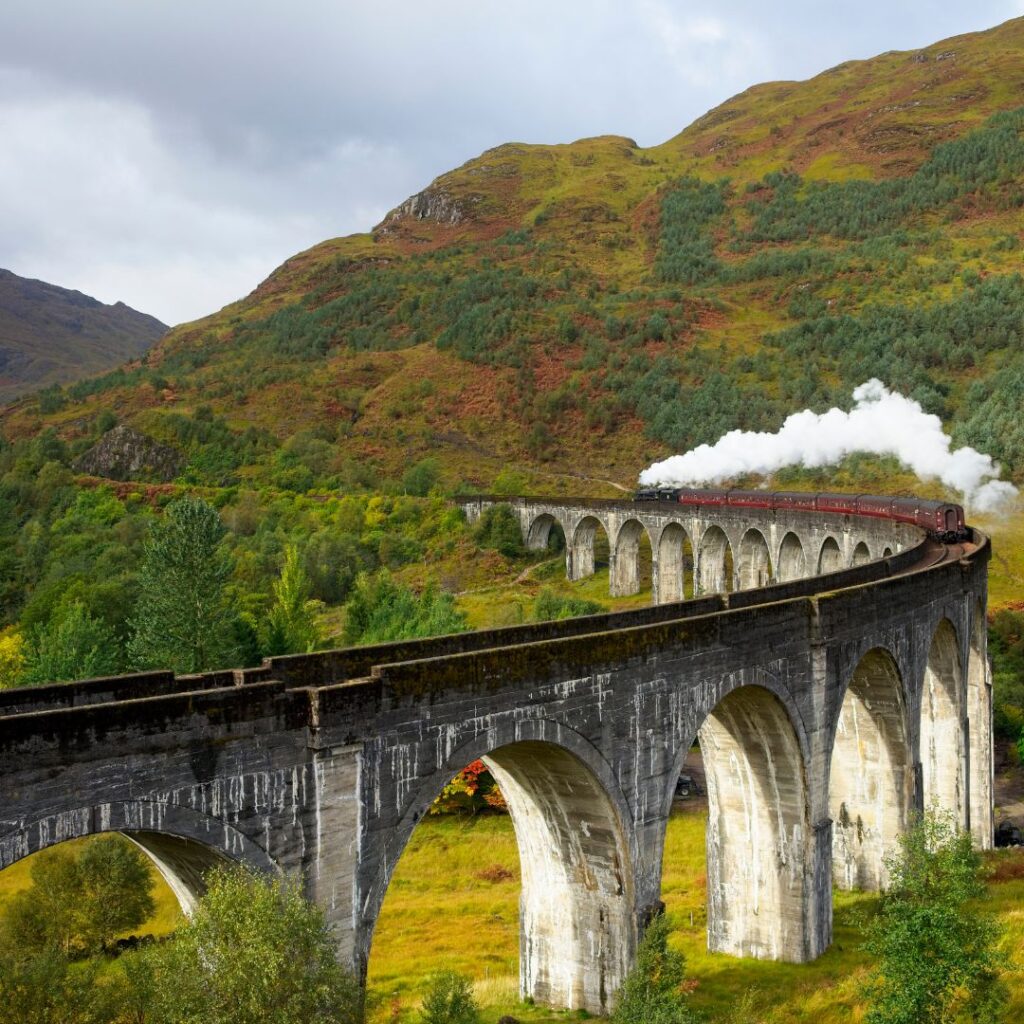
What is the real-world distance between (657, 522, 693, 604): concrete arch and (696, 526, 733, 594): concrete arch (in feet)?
9.85

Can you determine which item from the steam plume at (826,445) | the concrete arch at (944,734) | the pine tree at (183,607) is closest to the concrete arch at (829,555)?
the concrete arch at (944,734)

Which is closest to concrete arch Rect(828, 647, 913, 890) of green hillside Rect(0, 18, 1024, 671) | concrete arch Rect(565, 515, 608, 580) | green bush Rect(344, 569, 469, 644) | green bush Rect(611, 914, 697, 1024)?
green bush Rect(611, 914, 697, 1024)

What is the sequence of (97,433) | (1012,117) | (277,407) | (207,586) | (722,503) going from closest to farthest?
(207,586), (722,503), (97,433), (277,407), (1012,117)

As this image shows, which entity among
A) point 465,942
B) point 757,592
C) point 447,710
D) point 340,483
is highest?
point 340,483

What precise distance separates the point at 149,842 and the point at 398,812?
145 inches

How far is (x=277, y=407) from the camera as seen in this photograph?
137 metres

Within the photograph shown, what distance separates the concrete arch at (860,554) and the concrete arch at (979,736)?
1592cm

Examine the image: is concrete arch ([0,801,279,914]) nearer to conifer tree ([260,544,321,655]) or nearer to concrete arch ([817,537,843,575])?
conifer tree ([260,544,321,655])

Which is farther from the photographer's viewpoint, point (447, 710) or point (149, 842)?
point (447, 710)

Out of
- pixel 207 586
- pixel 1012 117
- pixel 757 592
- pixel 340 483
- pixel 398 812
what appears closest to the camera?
pixel 398 812

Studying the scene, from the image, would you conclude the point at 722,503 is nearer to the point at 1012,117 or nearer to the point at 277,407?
the point at 277,407

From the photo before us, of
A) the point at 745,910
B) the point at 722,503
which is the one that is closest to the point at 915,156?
the point at 722,503

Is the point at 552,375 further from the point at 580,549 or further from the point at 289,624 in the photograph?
the point at 289,624

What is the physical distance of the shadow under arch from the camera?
75.0 ft
